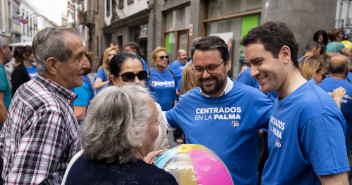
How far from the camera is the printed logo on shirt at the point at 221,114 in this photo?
198cm

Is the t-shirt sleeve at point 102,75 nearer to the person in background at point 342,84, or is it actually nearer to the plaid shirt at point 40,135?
the plaid shirt at point 40,135

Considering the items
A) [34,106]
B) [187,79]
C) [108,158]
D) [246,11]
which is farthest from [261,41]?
[246,11]

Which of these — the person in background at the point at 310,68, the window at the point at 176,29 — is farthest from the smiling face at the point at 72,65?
the window at the point at 176,29

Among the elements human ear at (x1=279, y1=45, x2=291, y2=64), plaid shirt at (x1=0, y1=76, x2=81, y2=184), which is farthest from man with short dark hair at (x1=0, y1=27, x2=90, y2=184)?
human ear at (x1=279, y1=45, x2=291, y2=64)

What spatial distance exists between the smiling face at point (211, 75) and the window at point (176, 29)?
8.41 m

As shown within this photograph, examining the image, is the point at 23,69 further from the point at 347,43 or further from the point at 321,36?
the point at 347,43

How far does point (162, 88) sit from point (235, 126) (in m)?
3.31

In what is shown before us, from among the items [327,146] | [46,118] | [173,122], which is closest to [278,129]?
[327,146]

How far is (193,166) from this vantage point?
3.94 ft

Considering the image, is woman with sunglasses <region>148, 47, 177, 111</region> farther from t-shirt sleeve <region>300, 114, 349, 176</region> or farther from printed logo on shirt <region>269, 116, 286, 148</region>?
t-shirt sleeve <region>300, 114, 349, 176</region>

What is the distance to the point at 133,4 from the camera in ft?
51.5

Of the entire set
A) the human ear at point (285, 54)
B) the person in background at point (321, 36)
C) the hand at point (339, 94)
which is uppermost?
the person in background at point (321, 36)

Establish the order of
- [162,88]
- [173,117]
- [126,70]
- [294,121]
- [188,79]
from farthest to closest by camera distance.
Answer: [162,88] < [188,79] < [126,70] < [173,117] < [294,121]

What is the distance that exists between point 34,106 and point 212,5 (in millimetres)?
8498
